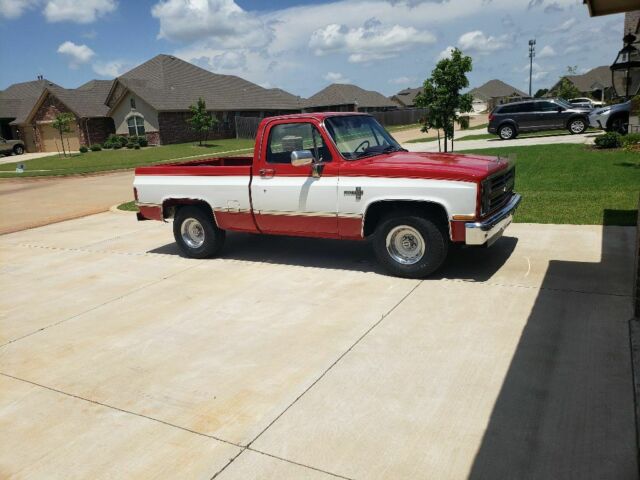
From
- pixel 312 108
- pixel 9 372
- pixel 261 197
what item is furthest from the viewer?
pixel 312 108

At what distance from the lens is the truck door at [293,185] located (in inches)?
269

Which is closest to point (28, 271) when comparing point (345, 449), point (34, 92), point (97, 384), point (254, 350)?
point (97, 384)

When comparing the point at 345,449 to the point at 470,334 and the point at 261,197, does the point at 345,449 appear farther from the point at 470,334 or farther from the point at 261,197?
the point at 261,197

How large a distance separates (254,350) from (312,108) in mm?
63024

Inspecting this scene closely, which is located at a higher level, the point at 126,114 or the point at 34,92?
the point at 34,92

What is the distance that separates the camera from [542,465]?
10.3 feet

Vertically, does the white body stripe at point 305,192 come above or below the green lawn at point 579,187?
above

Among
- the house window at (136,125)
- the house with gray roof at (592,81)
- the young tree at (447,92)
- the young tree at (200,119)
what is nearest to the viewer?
the young tree at (447,92)

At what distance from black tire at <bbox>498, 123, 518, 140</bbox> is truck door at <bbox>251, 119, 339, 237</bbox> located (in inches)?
851

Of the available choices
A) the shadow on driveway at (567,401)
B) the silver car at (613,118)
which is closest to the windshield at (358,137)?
the shadow on driveway at (567,401)

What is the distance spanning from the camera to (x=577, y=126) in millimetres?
25188

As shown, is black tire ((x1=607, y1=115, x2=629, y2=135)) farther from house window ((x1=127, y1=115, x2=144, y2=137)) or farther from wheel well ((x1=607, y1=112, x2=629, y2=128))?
house window ((x1=127, y1=115, x2=144, y2=137))

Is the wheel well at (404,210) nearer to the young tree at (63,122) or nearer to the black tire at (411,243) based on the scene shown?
the black tire at (411,243)

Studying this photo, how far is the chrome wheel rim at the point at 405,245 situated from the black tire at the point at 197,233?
9.47 ft
